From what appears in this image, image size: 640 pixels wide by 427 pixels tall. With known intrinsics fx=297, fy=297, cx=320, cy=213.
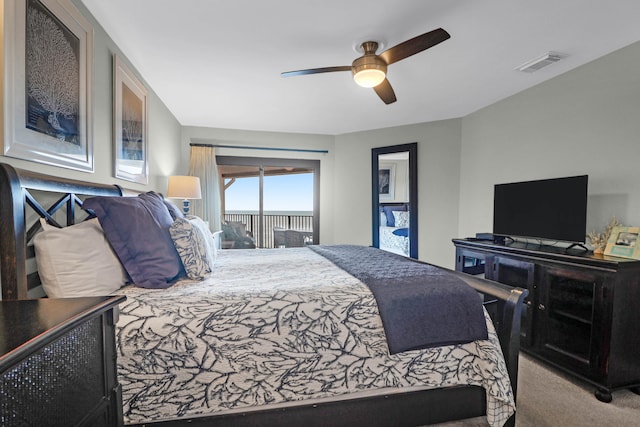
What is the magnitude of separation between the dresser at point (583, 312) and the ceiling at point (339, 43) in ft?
5.36

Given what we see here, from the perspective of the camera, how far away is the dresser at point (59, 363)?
59 centimetres

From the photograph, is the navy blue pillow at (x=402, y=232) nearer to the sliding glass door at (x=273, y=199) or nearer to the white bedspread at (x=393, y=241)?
the white bedspread at (x=393, y=241)

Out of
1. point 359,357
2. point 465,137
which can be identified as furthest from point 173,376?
point 465,137

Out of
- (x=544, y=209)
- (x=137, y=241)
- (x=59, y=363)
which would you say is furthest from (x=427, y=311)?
(x=544, y=209)

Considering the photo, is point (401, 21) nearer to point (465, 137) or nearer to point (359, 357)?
point (359, 357)

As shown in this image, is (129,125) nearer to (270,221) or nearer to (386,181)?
(270,221)

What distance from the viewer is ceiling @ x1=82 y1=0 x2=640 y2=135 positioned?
1.91m

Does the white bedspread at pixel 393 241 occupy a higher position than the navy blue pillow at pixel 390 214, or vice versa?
the navy blue pillow at pixel 390 214

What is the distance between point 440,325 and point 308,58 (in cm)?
231

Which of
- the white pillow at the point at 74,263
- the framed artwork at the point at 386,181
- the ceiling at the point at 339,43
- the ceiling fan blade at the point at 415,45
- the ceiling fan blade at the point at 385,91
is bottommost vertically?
the white pillow at the point at 74,263

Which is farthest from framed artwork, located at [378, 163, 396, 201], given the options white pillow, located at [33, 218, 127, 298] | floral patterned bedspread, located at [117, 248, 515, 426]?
white pillow, located at [33, 218, 127, 298]

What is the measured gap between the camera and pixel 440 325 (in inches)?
59.7

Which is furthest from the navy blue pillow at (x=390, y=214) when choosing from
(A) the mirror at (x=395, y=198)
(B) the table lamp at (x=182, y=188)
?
(B) the table lamp at (x=182, y=188)

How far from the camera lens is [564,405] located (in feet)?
6.14
